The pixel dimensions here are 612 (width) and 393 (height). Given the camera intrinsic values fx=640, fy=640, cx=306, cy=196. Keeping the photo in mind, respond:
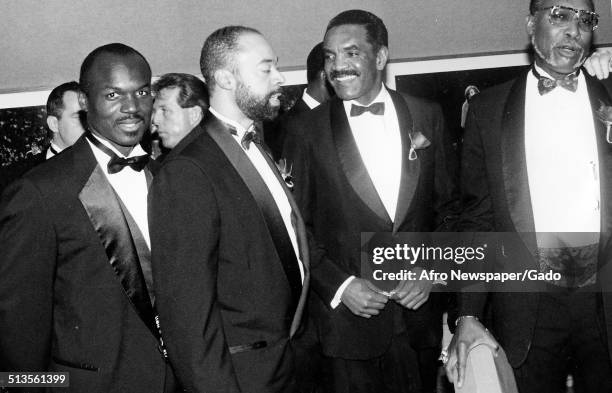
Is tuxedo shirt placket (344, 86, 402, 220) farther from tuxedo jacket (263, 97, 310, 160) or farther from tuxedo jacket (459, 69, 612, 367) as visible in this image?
tuxedo jacket (263, 97, 310, 160)

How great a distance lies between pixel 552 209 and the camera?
2.48m

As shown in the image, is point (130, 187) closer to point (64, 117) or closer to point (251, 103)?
point (251, 103)

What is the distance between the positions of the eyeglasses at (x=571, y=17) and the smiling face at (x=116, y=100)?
1.67 metres

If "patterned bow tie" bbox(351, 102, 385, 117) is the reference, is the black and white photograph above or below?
below

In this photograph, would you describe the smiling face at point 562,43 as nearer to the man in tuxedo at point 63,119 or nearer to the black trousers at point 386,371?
the black trousers at point 386,371

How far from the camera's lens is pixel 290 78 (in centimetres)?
470

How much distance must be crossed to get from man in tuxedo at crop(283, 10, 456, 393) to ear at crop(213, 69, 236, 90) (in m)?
0.54

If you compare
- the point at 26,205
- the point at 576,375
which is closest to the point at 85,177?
the point at 26,205

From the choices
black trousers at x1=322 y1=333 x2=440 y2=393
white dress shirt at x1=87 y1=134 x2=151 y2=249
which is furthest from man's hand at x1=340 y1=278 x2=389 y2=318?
white dress shirt at x1=87 y1=134 x2=151 y2=249

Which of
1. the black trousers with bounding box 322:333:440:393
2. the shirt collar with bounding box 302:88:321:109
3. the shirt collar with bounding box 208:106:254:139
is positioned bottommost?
the black trousers with bounding box 322:333:440:393

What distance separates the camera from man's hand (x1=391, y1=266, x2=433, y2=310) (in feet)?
8.85

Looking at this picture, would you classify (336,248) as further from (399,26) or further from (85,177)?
(399,26)

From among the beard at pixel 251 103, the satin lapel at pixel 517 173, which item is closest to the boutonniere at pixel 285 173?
the beard at pixel 251 103

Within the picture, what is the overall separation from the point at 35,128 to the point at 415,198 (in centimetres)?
313
